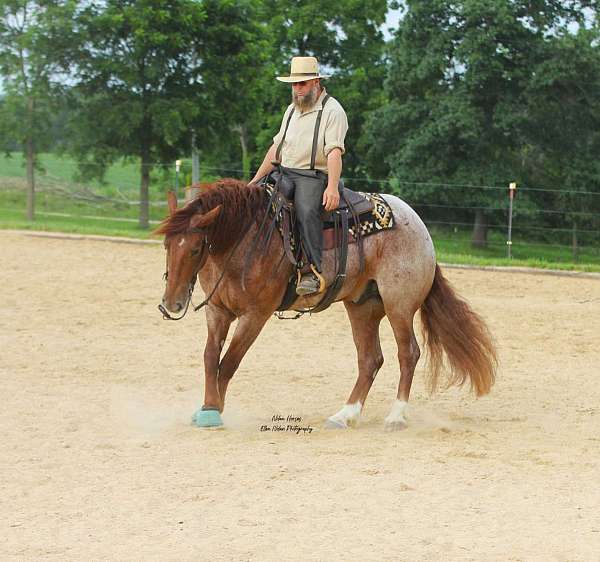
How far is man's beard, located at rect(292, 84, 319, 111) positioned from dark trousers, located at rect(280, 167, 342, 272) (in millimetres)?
428

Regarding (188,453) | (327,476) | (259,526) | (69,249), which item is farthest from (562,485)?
(69,249)

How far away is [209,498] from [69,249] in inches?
505

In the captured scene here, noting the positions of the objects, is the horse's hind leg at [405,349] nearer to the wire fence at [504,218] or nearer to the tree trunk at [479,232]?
the wire fence at [504,218]

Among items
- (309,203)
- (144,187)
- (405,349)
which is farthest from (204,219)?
(144,187)

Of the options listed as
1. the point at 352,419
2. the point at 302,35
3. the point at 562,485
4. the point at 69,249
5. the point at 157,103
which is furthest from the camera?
the point at 302,35

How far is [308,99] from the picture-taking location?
673cm

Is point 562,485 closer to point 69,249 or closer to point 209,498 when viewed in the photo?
point 209,498

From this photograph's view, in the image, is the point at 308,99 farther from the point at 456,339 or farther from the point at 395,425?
the point at 395,425

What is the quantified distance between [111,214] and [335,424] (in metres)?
23.1

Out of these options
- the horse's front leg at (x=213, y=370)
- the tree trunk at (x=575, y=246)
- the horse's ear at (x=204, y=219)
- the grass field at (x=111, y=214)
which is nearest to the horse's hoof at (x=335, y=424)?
the horse's front leg at (x=213, y=370)

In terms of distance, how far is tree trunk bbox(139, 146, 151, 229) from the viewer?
25453 mm

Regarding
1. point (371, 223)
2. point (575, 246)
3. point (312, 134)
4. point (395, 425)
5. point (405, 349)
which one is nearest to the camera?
point (312, 134)

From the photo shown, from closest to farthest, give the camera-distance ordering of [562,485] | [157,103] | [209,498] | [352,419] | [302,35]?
[209,498] → [562,485] → [352,419] → [157,103] → [302,35]

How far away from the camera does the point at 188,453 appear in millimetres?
6012
